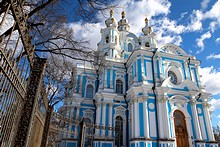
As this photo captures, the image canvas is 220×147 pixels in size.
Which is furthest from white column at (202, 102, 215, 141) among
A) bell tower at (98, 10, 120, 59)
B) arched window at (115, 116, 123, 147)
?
bell tower at (98, 10, 120, 59)

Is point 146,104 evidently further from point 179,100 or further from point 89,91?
point 89,91

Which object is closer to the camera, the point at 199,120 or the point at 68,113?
the point at 199,120

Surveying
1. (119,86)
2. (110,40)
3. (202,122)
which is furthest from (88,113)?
(202,122)

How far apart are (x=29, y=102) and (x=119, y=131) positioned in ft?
54.3

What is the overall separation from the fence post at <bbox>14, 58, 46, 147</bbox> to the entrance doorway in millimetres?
16272

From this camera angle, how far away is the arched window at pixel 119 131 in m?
18.6

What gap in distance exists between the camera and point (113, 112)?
19.8 m

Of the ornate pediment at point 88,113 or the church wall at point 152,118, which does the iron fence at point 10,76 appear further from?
Result: the ornate pediment at point 88,113

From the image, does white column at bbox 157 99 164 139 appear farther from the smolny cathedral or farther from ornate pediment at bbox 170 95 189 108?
ornate pediment at bbox 170 95 189 108

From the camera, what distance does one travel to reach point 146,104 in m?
17.5

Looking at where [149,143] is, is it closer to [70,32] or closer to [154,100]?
[154,100]

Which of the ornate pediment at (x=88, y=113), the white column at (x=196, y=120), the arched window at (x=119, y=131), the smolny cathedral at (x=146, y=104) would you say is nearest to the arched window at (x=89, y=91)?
the smolny cathedral at (x=146, y=104)

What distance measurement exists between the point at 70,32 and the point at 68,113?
1525 centimetres

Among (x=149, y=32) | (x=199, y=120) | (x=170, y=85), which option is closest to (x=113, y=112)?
(x=170, y=85)
